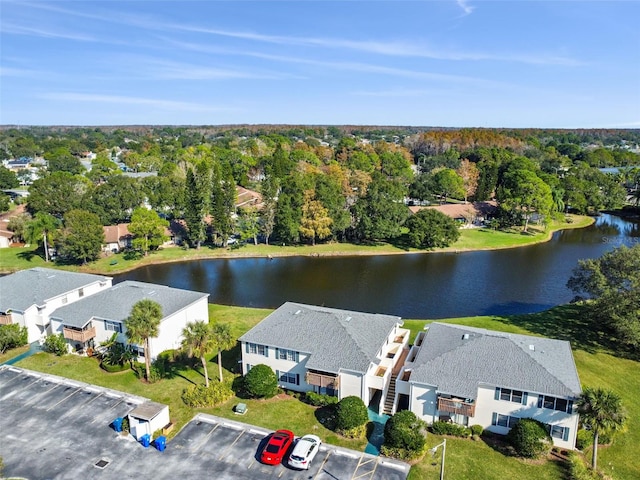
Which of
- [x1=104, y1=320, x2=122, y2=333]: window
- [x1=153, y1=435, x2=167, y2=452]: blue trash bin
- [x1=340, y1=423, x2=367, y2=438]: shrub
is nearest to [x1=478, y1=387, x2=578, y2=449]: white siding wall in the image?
[x1=340, y1=423, x2=367, y2=438]: shrub

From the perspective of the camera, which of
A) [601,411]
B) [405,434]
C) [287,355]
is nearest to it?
[601,411]

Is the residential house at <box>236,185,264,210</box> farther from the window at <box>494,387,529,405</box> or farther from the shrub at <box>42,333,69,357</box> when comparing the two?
the window at <box>494,387,529,405</box>

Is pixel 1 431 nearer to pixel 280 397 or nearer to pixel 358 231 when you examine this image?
pixel 280 397

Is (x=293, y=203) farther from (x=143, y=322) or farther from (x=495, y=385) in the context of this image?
(x=495, y=385)

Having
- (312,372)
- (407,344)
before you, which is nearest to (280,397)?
(312,372)

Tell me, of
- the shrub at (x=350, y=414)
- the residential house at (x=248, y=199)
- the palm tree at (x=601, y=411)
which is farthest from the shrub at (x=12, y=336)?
the residential house at (x=248, y=199)

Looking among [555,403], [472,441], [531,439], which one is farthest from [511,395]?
[472,441]
